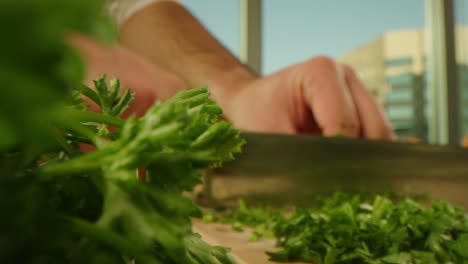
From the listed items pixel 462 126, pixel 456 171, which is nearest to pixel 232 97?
pixel 456 171

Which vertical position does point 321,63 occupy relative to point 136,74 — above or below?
above

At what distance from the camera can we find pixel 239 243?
3.51 ft

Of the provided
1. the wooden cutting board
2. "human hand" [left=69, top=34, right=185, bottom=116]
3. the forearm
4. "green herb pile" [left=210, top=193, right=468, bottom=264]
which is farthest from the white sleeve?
"green herb pile" [left=210, top=193, right=468, bottom=264]

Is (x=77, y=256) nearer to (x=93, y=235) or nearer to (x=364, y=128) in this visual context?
(x=93, y=235)

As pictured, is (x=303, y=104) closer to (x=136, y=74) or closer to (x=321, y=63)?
(x=321, y=63)

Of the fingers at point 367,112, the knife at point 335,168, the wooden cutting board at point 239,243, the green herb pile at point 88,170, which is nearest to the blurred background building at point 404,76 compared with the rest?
the fingers at point 367,112

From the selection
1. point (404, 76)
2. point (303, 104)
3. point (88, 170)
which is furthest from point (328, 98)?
point (404, 76)

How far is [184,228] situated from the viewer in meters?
0.27

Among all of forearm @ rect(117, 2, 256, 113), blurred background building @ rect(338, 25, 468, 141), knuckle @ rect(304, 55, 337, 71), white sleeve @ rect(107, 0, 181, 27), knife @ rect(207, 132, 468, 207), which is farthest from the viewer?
blurred background building @ rect(338, 25, 468, 141)

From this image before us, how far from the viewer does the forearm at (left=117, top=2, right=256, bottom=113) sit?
3.11m

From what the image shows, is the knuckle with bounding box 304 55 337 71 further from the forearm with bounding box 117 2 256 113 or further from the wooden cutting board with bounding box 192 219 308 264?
the wooden cutting board with bounding box 192 219 308 264

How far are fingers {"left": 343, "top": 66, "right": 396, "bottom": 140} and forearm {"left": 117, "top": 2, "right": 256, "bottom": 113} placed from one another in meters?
0.75

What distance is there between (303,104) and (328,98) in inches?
9.6

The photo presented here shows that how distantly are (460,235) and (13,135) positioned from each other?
0.95 m
